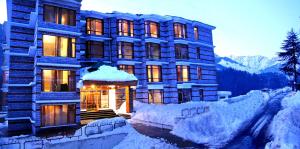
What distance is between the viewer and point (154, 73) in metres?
37.7

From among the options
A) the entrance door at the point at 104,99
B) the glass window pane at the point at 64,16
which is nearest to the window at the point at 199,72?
the entrance door at the point at 104,99

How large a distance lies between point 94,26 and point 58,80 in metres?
12.1

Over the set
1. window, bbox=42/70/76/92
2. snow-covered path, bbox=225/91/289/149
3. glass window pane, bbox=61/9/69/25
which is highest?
glass window pane, bbox=61/9/69/25

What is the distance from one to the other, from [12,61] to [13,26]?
3437 millimetres

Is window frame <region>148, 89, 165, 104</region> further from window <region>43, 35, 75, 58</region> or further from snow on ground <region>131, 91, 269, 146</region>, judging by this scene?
window <region>43, 35, 75, 58</region>

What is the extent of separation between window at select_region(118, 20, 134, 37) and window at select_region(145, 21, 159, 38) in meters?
2.27

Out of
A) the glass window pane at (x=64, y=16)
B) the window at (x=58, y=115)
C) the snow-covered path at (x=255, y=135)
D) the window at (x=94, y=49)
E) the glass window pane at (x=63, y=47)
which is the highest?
the glass window pane at (x=64, y=16)

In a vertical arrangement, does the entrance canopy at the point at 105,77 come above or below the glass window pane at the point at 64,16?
below

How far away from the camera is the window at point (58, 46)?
24.3 m

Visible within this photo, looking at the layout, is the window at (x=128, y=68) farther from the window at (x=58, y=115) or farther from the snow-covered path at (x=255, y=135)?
the snow-covered path at (x=255, y=135)

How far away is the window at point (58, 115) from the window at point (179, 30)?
68.2 ft

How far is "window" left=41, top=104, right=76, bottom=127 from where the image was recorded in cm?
2356

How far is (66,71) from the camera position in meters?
25.1

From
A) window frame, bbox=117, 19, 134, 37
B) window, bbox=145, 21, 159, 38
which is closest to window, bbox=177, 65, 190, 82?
window, bbox=145, 21, 159, 38
